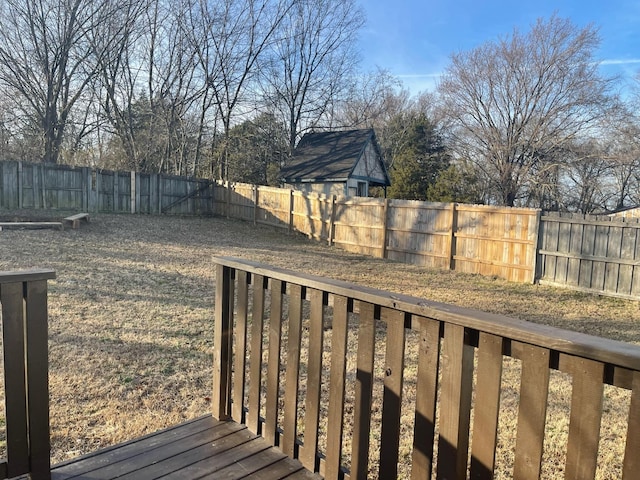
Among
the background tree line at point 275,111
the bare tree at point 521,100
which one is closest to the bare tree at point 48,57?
the background tree line at point 275,111

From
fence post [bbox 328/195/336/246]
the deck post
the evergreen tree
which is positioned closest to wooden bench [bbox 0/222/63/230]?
fence post [bbox 328/195/336/246]

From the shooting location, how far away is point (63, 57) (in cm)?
1703

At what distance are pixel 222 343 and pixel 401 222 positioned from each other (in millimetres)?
9318

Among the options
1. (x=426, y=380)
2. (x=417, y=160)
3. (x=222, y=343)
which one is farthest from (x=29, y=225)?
(x=417, y=160)

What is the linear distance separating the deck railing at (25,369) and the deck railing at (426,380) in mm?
846

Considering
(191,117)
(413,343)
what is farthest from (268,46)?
(413,343)

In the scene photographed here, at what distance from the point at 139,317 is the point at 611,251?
7808 mm

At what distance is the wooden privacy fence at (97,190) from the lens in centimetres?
1395

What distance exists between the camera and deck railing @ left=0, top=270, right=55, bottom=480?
65.6 inches

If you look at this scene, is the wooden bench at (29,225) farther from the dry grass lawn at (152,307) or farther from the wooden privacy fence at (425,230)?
the wooden privacy fence at (425,230)

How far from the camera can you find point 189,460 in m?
2.00

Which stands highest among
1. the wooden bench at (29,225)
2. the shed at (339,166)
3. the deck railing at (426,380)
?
the shed at (339,166)

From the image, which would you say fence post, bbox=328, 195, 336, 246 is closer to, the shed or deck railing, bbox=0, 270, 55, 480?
the shed

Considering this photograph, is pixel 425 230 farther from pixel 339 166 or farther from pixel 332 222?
pixel 339 166
